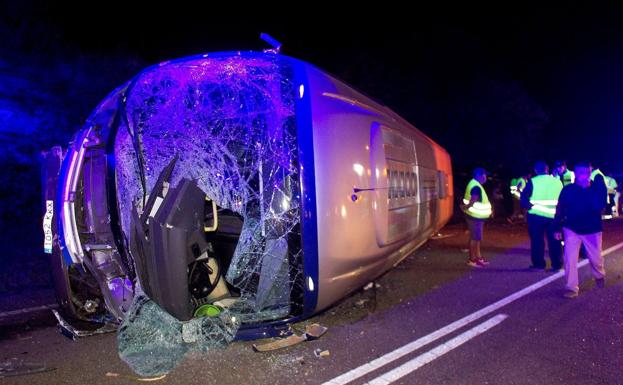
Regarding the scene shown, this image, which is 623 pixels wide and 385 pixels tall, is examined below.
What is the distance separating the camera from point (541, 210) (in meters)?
6.41

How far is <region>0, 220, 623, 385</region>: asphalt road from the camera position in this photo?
124 inches

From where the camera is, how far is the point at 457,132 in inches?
827

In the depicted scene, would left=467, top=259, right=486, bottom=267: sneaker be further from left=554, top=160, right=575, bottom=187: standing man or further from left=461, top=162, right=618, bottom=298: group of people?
left=554, top=160, right=575, bottom=187: standing man

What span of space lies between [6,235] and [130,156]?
805 centimetres

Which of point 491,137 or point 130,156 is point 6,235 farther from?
point 491,137

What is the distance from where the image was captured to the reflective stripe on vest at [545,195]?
249 inches

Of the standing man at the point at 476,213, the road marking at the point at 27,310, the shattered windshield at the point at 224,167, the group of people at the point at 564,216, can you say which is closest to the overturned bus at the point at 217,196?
the shattered windshield at the point at 224,167

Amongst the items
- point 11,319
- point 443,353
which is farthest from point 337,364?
point 11,319

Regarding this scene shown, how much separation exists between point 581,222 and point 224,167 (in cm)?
418

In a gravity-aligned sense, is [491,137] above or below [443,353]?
above

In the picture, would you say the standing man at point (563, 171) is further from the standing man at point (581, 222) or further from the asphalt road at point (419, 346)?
the asphalt road at point (419, 346)

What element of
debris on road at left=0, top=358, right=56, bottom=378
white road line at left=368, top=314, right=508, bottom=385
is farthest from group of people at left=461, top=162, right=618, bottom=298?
debris on road at left=0, top=358, right=56, bottom=378

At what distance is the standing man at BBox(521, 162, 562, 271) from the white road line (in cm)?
259

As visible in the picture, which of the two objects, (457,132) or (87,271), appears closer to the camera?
(87,271)
